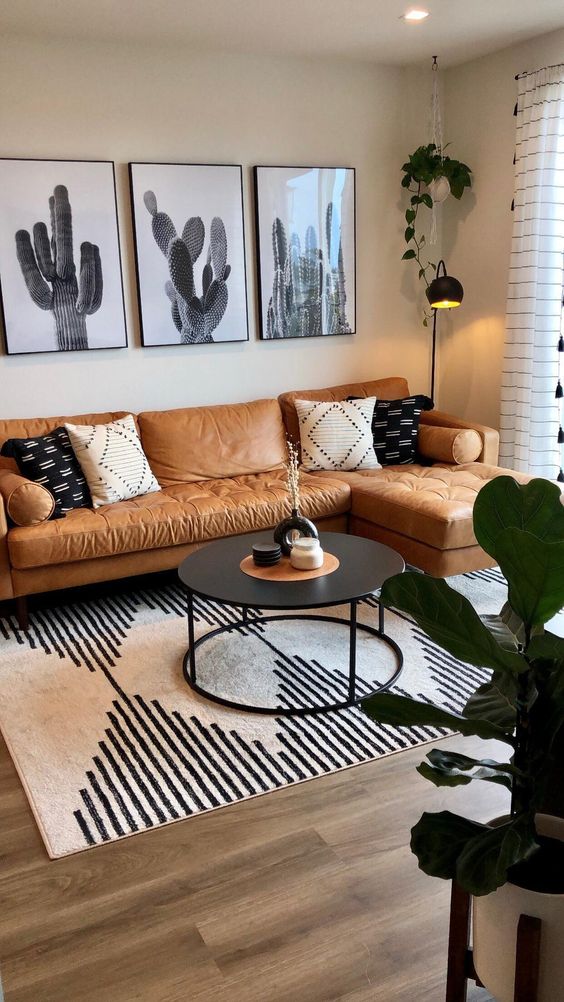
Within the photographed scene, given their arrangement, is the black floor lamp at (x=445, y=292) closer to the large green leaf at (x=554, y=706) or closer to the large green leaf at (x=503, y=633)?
the large green leaf at (x=503, y=633)

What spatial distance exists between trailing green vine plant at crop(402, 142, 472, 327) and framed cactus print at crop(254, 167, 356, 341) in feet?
1.20

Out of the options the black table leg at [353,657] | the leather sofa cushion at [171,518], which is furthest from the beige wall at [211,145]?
the black table leg at [353,657]

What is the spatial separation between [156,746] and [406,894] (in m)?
0.99

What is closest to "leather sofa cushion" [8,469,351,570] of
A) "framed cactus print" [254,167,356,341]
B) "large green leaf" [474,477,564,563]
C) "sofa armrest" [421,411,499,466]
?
"sofa armrest" [421,411,499,466]

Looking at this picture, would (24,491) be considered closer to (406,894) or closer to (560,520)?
(406,894)

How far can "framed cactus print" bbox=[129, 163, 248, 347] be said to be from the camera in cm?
446

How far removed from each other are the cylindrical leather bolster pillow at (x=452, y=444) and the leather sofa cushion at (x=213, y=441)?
2.69ft

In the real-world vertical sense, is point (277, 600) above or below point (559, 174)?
below

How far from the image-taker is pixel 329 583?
2939 millimetres


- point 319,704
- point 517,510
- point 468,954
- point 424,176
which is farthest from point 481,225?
point 468,954

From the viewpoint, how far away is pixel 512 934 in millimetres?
1357

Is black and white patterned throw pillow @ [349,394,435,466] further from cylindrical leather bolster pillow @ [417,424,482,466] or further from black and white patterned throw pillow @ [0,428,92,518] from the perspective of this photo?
black and white patterned throw pillow @ [0,428,92,518]

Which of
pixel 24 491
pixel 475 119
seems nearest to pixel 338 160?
pixel 475 119

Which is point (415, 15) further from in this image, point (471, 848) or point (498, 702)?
point (471, 848)
